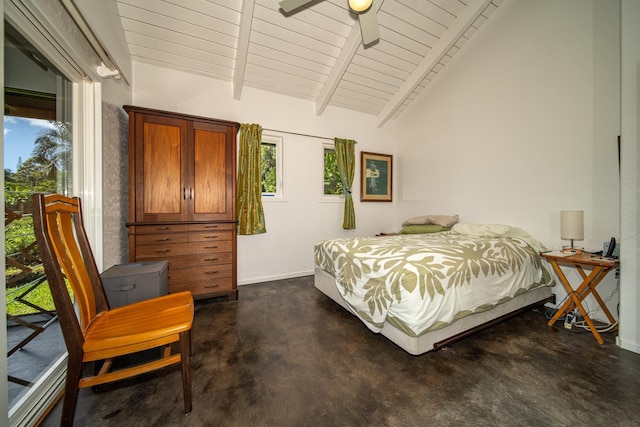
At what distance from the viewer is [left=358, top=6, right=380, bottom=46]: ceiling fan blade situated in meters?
2.08

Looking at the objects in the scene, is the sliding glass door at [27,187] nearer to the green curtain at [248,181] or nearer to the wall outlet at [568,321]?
the green curtain at [248,181]

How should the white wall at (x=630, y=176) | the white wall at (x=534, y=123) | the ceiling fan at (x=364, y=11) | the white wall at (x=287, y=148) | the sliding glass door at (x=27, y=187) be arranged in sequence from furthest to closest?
1. the white wall at (x=287, y=148)
2. the white wall at (x=534, y=123)
3. the ceiling fan at (x=364, y=11)
4. the white wall at (x=630, y=176)
5. the sliding glass door at (x=27, y=187)

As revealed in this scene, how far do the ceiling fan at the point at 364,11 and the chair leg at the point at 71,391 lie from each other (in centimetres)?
271

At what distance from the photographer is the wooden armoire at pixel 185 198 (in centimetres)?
237

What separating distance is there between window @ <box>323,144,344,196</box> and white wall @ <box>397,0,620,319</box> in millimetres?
1630

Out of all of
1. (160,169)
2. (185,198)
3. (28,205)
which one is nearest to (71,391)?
(28,205)

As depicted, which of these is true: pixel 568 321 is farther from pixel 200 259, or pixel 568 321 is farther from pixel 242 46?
pixel 242 46

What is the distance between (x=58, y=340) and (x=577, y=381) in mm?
3545

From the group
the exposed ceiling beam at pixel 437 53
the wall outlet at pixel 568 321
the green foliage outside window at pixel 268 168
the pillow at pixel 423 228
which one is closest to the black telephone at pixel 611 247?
the wall outlet at pixel 568 321

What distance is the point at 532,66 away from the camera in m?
2.74

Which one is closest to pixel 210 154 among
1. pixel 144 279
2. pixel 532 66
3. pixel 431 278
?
pixel 144 279

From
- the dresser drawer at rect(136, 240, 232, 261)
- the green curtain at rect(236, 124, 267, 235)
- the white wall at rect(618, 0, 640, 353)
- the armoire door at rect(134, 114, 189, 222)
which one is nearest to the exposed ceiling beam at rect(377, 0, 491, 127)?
the white wall at rect(618, 0, 640, 353)

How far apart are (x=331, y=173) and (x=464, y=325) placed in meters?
2.97

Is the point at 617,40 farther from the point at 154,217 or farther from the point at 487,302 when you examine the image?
the point at 154,217
